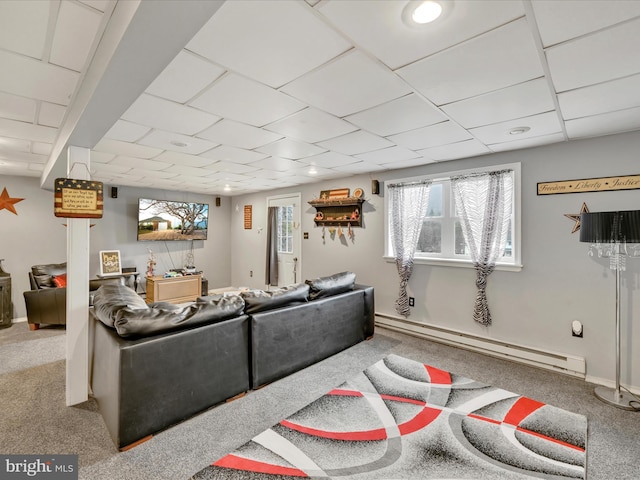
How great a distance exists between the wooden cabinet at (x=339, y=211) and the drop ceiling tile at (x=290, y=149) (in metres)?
1.46

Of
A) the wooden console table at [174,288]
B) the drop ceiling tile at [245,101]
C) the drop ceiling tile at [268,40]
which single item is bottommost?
the wooden console table at [174,288]

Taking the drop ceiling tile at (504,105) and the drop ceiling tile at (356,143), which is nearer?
the drop ceiling tile at (504,105)

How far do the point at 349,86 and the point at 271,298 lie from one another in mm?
1879

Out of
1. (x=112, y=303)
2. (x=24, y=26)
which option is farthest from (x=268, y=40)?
(x=112, y=303)

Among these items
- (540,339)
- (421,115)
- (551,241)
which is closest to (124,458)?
(421,115)

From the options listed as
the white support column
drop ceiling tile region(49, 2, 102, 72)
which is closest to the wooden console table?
the white support column

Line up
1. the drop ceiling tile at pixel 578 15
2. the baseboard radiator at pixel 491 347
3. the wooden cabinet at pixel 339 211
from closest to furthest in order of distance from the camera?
the drop ceiling tile at pixel 578 15, the baseboard radiator at pixel 491 347, the wooden cabinet at pixel 339 211

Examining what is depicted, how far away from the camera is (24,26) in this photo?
147cm

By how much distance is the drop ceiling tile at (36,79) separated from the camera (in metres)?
1.77

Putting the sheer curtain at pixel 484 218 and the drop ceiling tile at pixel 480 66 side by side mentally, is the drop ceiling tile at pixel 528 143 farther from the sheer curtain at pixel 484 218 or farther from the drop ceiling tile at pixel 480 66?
the drop ceiling tile at pixel 480 66

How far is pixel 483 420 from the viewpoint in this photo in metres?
2.28

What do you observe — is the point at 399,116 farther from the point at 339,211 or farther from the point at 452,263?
the point at 339,211

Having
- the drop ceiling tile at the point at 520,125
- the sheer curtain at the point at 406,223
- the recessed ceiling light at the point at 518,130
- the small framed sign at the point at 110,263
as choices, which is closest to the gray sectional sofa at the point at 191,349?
the sheer curtain at the point at 406,223

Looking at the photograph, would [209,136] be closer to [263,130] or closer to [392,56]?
[263,130]
